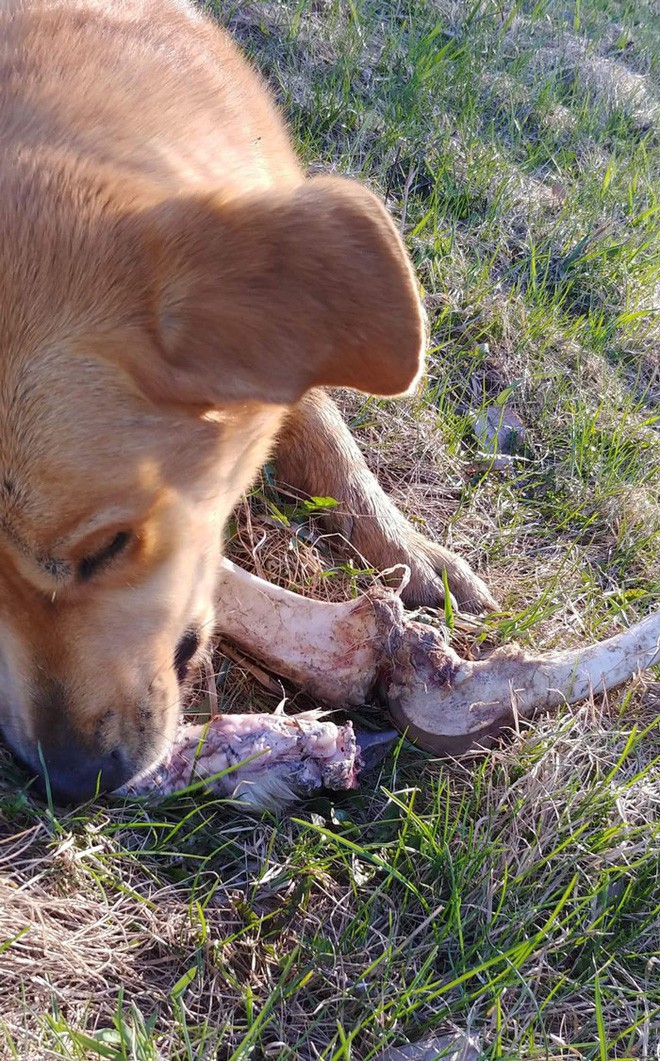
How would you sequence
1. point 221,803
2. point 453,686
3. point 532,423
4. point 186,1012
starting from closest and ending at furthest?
point 186,1012 → point 221,803 → point 453,686 → point 532,423

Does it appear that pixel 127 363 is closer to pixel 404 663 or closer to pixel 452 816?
pixel 404 663

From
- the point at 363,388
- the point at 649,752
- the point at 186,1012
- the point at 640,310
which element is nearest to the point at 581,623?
the point at 649,752

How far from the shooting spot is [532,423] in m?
3.66

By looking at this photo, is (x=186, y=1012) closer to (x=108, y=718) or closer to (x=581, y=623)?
(x=108, y=718)

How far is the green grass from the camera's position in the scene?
1843mm

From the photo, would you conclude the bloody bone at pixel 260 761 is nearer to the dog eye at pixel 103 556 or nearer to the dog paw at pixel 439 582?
the dog eye at pixel 103 556

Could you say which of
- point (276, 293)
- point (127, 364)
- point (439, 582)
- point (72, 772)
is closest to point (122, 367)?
point (127, 364)

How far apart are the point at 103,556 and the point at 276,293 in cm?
65

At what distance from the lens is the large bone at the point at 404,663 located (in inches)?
91.2

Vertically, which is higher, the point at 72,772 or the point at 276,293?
the point at 276,293

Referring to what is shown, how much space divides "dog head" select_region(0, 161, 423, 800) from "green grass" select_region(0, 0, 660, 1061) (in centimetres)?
27

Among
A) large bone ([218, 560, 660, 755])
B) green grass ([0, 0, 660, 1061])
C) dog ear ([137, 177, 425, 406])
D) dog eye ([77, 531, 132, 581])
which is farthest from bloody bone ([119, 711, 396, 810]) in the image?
dog ear ([137, 177, 425, 406])

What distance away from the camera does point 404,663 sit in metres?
2.31

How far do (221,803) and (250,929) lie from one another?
0.28 metres
